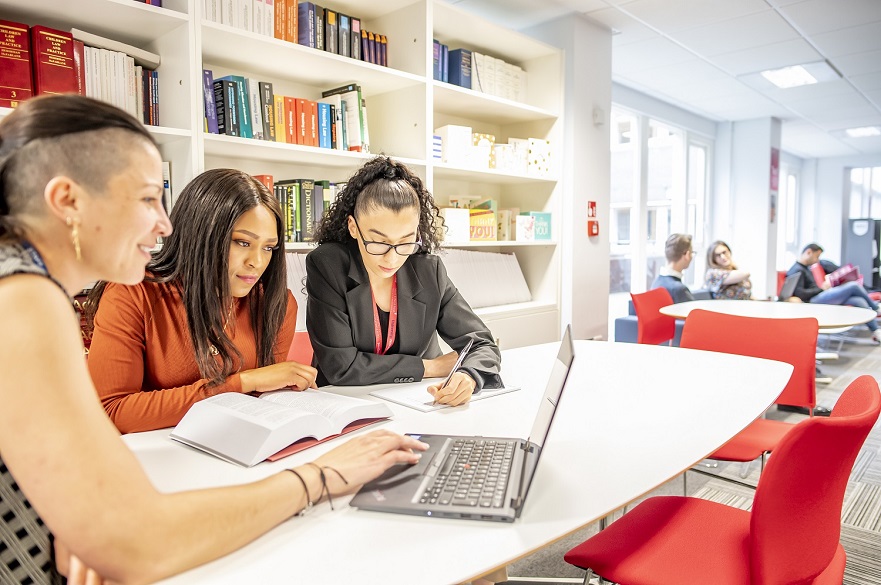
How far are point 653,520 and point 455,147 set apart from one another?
282 centimetres

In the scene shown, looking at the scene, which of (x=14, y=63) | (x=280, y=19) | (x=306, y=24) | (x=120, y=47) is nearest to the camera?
(x=14, y=63)

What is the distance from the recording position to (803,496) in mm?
1104

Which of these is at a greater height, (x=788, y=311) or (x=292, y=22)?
(x=292, y=22)

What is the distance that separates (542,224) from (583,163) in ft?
2.24

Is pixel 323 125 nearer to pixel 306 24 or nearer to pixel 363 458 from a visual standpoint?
pixel 306 24

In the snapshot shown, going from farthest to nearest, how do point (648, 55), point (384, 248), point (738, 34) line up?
point (648, 55), point (738, 34), point (384, 248)

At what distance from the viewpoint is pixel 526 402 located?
1645 mm

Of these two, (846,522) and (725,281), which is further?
(725,281)

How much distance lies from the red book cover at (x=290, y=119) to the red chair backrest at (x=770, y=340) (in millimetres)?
2090

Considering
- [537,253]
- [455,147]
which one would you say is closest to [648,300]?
[537,253]

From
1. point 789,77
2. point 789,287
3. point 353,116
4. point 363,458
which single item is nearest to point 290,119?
point 353,116

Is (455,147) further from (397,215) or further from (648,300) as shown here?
(397,215)

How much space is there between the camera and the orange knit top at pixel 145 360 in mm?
1372

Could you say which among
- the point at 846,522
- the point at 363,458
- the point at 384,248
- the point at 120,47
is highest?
the point at 120,47
